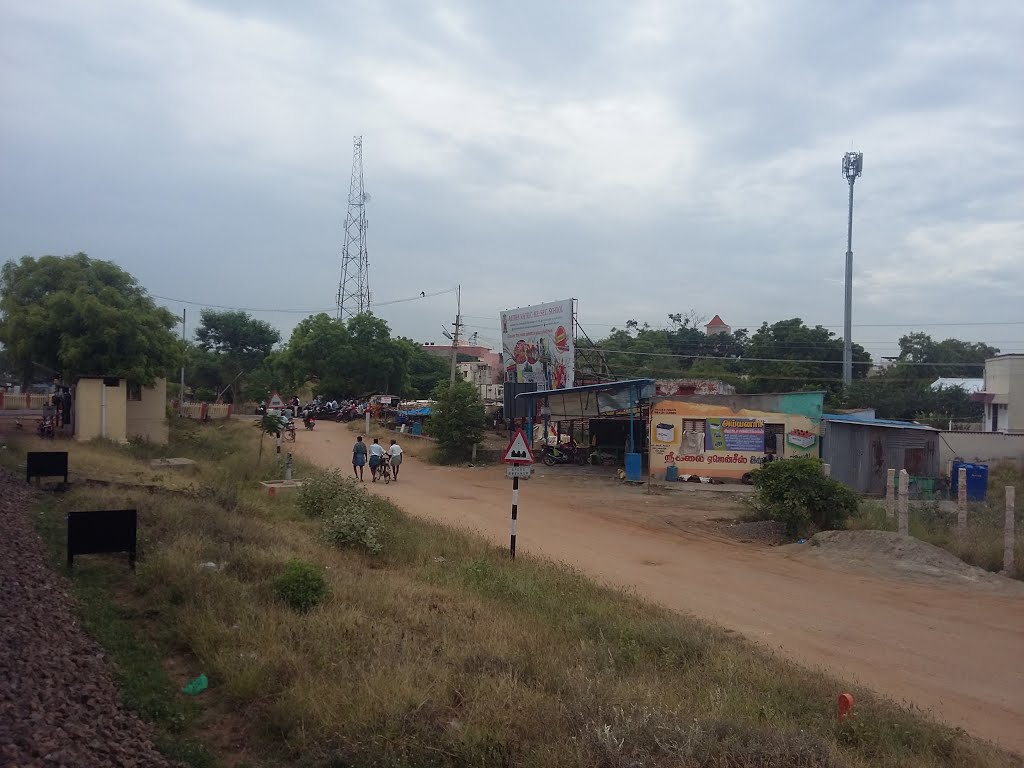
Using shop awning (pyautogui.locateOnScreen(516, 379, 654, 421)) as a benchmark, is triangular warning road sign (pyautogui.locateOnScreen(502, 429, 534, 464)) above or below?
below

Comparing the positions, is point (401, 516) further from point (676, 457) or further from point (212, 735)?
point (676, 457)

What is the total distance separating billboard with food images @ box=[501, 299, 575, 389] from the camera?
37.3 m

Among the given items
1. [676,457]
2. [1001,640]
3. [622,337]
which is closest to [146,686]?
[1001,640]

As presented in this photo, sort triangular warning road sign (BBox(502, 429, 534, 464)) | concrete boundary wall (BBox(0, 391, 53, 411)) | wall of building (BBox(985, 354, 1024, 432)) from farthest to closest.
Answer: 1. concrete boundary wall (BBox(0, 391, 53, 411))
2. wall of building (BBox(985, 354, 1024, 432))
3. triangular warning road sign (BBox(502, 429, 534, 464))

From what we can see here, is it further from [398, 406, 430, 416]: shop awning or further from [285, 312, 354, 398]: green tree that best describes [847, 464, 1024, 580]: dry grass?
[285, 312, 354, 398]: green tree

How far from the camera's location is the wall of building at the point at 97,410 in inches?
1093

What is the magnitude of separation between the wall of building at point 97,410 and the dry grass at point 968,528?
24.7 meters

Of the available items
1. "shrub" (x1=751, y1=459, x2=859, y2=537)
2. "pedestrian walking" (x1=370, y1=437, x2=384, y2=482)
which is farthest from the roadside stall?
"shrub" (x1=751, y1=459, x2=859, y2=537)

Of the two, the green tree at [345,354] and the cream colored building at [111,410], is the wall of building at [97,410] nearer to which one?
the cream colored building at [111,410]

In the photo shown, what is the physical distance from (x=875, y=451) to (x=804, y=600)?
15843mm

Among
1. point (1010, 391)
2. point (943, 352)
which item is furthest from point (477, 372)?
point (1010, 391)

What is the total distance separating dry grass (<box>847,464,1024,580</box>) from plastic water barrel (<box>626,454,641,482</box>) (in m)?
9.31

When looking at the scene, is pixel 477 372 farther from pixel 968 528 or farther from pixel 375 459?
pixel 968 528

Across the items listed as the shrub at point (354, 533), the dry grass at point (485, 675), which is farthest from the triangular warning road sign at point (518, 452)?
the dry grass at point (485, 675)
